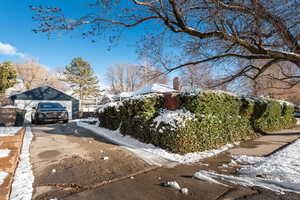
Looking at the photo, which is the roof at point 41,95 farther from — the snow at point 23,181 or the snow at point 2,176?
the snow at point 2,176

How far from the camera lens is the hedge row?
406 cm

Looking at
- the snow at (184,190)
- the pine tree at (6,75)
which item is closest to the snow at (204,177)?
the snow at (184,190)

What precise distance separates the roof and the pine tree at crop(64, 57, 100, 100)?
40.5 ft

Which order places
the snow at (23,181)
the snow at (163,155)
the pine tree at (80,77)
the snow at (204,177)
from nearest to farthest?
the snow at (23,181) → the snow at (204,177) → the snow at (163,155) → the pine tree at (80,77)

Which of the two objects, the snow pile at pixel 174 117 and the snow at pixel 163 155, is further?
the snow pile at pixel 174 117

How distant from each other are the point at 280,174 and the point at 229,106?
3.01 meters

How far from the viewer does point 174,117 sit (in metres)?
4.12

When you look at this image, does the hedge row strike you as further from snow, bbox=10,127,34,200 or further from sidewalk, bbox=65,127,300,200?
snow, bbox=10,127,34,200

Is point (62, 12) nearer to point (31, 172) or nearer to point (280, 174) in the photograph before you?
point (31, 172)

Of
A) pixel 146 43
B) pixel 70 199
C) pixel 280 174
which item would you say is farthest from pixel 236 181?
pixel 146 43

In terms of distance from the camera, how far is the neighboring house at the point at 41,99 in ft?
45.3

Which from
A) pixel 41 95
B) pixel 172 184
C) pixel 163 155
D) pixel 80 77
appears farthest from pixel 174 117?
pixel 80 77

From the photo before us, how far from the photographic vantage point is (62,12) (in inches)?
149

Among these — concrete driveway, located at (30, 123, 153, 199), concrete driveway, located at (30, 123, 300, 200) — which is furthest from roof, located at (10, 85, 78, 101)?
concrete driveway, located at (30, 123, 300, 200)
